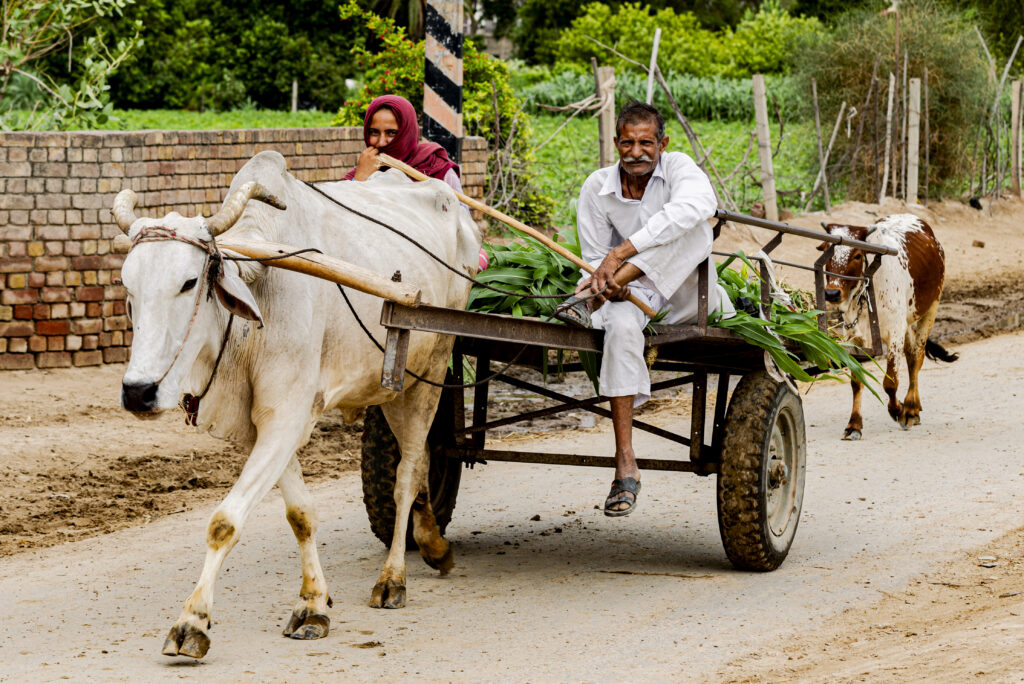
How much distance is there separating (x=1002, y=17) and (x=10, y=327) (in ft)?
83.5

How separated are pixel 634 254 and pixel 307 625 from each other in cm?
197

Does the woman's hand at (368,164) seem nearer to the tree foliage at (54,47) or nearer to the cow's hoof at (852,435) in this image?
the cow's hoof at (852,435)

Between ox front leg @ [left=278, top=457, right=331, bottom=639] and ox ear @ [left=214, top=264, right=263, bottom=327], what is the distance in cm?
80

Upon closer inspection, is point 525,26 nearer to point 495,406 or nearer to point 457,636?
point 495,406

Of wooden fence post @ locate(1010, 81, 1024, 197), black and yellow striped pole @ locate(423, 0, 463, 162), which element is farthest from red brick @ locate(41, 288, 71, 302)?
wooden fence post @ locate(1010, 81, 1024, 197)

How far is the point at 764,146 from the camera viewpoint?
16656 mm

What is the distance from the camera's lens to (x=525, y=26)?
47375mm

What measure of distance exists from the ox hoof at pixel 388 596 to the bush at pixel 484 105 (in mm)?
8791

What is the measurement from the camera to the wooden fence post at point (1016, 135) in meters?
22.1

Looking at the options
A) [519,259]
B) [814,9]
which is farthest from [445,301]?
[814,9]

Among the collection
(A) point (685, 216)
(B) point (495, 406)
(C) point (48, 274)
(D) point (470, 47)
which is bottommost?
(B) point (495, 406)

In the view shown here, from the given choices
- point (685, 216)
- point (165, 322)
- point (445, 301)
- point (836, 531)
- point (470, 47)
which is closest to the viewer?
point (165, 322)

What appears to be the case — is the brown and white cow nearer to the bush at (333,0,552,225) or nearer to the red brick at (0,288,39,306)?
the bush at (333,0,552,225)

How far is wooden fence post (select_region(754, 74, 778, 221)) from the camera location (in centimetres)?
1655
